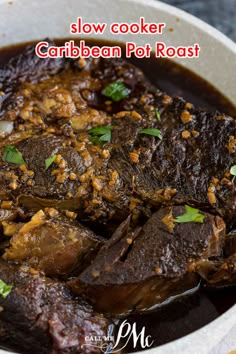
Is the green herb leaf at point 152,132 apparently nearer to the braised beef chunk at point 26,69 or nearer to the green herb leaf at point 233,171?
the green herb leaf at point 233,171

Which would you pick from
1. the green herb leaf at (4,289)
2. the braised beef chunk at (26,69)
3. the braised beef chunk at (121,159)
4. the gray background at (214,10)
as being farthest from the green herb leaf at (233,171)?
the gray background at (214,10)

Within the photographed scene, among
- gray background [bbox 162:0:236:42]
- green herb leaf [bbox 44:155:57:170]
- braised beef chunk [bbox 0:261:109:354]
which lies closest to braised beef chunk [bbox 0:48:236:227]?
green herb leaf [bbox 44:155:57:170]

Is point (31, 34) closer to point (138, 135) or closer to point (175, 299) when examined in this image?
point (138, 135)

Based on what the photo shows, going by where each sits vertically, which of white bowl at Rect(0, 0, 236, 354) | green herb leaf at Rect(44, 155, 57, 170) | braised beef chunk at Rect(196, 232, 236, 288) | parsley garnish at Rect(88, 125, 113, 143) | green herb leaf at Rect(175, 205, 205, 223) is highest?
white bowl at Rect(0, 0, 236, 354)

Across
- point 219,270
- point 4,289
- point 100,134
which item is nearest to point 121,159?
point 100,134

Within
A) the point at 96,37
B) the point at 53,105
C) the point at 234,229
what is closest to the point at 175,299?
the point at 234,229

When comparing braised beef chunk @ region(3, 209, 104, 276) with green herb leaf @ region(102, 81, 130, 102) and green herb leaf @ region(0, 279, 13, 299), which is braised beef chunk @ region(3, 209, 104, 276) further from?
green herb leaf @ region(102, 81, 130, 102)
